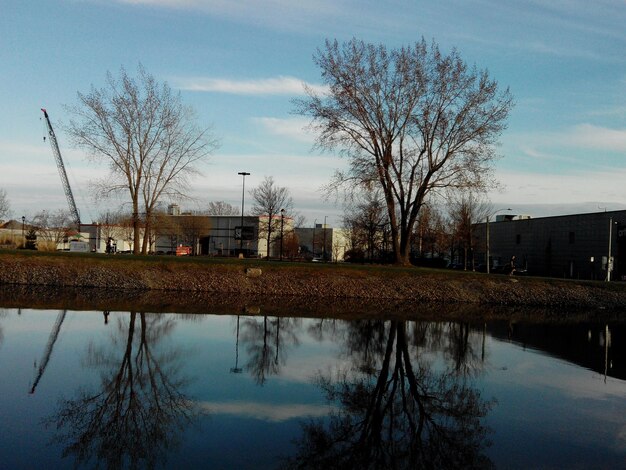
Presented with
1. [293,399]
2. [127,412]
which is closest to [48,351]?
[127,412]

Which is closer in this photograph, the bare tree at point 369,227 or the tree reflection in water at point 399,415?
the tree reflection in water at point 399,415

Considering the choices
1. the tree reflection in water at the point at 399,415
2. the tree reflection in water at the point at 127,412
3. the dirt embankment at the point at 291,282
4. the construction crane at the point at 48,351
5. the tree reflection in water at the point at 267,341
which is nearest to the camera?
the tree reflection in water at the point at 127,412

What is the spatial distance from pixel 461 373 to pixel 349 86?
28383mm

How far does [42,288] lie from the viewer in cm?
2978

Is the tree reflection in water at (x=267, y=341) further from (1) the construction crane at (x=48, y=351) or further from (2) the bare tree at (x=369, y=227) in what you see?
(2) the bare tree at (x=369, y=227)

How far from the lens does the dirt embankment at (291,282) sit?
31906 millimetres

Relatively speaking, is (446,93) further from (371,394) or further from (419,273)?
(371,394)

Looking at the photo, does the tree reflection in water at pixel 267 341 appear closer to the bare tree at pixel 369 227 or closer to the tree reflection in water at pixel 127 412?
the tree reflection in water at pixel 127 412

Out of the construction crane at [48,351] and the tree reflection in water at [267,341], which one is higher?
the construction crane at [48,351]

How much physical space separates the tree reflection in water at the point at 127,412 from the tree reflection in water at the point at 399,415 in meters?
1.79

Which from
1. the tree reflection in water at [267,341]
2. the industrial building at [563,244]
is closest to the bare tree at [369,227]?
the industrial building at [563,244]

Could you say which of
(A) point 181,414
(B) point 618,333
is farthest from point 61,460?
(B) point 618,333

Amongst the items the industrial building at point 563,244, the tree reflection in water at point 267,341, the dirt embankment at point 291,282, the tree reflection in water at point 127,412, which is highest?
the industrial building at point 563,244

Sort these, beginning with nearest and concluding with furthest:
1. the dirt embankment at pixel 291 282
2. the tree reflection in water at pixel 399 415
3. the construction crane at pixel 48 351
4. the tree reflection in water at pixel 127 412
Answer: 1. the tree reflection in water at pixel 127 412
2. the tree reflection in water at pixel 399 415
3. the construction crane at pixel 48 351
4. the dirt embankment at pixel 291 282
